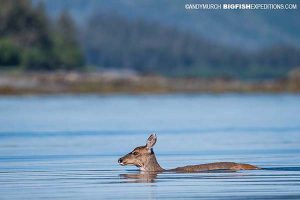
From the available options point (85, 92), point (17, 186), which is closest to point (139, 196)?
point (17, 186)

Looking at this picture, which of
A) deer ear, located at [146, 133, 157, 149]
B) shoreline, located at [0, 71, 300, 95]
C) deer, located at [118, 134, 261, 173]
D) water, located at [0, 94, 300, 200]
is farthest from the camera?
shoreline, located at [0, 71, 300, 95]

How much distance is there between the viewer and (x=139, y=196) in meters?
21.9

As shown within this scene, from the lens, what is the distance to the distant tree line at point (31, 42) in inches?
5625

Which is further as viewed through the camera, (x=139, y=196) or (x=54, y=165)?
(x=54, y=165)

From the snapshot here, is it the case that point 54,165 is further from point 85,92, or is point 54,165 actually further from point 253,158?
point 85,92

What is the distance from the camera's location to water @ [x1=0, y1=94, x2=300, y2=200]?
22.7 m

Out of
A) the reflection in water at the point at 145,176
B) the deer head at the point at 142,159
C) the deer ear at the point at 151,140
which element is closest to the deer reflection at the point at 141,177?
the reflection in water at the point at 145,176

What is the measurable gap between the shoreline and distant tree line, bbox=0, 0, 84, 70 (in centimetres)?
964

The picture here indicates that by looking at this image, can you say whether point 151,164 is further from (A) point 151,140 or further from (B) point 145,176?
(A) point 151,140

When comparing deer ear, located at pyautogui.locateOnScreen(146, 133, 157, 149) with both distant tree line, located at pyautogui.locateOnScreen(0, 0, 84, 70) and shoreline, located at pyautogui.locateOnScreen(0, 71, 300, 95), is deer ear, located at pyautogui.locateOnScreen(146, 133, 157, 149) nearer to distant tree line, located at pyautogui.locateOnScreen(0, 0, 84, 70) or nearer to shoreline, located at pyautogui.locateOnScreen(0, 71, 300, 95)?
shoreline, located at pyautogui.locateOnScreen(0, 71, 300, 95)

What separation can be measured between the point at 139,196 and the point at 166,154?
33.0ft

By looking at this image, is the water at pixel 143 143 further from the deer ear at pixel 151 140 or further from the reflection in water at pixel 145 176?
the deer ear at pixel 151 140

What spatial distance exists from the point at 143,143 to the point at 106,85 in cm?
8539

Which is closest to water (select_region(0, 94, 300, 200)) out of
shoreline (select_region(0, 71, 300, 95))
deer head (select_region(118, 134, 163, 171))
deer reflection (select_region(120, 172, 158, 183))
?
deer reflection (select_region(120, 172, 158, 183))
